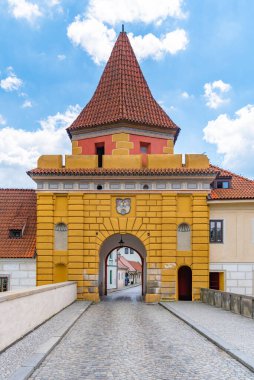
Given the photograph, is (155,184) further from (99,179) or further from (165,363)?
(165,363)

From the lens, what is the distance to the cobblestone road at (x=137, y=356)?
873 centimetres

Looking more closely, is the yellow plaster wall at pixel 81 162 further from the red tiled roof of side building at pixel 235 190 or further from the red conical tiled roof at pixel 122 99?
the red tiled roof of side building at pixel 235 190

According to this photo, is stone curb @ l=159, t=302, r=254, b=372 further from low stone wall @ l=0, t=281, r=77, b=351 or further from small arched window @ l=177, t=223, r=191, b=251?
small arched window @ l=177, t=223, r=191, b=251

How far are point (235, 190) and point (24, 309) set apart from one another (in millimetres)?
17649

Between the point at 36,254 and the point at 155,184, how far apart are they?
23.9ft

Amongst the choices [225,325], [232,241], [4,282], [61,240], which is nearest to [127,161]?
[61,240]

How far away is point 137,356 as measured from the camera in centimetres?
1041

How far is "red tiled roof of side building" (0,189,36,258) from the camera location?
27219mm

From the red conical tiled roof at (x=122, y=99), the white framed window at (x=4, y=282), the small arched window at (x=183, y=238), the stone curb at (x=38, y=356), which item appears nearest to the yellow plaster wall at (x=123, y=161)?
the red conical tiled roof at (x=122, y=99)

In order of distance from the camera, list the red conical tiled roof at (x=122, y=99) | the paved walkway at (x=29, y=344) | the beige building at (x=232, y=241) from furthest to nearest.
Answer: the red conical tiled roof at (x=122, y=99), the beige building at (x=232, y=241), the paved walkway at (x=29, y=344)

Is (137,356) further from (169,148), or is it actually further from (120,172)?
(169,148)

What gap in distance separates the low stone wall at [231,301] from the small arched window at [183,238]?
8.24 ft

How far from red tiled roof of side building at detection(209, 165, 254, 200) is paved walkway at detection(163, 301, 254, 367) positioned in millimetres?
7753

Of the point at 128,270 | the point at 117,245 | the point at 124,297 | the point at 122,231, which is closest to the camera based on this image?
the point at 122,231
